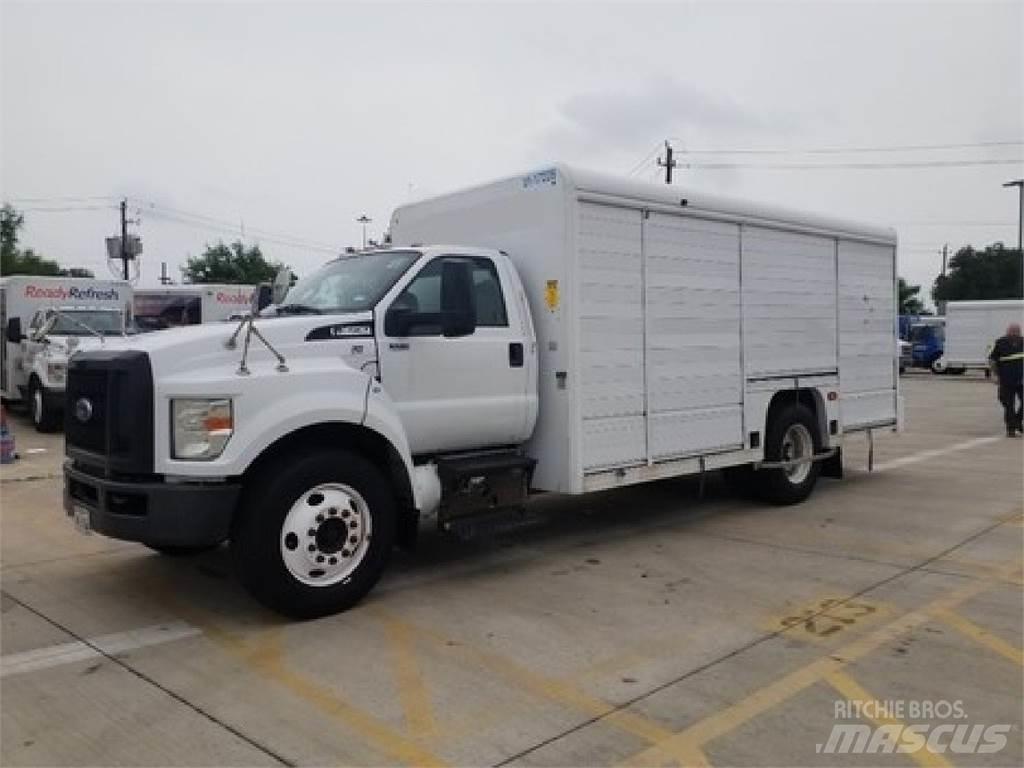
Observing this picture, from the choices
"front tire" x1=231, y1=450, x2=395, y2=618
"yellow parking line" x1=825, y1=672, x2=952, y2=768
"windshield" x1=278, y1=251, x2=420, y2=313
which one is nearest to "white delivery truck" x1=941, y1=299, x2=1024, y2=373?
"windshield" x1=278, y1=251, x2=420, y2=313

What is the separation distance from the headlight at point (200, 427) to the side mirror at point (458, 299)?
1719mm

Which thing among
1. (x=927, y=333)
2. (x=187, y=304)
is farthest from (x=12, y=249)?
(x=927, y=333)

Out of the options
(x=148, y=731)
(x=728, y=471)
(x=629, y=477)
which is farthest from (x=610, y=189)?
(x=148, y=731)

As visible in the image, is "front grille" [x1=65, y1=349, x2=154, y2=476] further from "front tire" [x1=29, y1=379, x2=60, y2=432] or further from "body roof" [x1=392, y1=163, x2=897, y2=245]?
"front tire" [x1=29, y1=379, x2=60, y2=432]

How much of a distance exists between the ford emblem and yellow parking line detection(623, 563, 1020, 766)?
3899 mm

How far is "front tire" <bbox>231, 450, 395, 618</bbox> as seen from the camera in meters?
5.49

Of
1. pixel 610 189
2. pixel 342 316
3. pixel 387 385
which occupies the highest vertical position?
pixel 610 189

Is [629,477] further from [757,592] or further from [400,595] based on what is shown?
[400,595]

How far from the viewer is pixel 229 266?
56469mm

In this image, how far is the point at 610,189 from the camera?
7.28m

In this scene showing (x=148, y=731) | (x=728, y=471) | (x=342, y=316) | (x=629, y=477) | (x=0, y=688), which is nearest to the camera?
(x=148, y=731)

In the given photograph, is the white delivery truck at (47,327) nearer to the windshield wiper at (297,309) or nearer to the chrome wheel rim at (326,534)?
the windshield wiper at (297,309)

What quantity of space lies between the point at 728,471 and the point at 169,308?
24107 millimetres

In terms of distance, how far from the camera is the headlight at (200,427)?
5.38m
